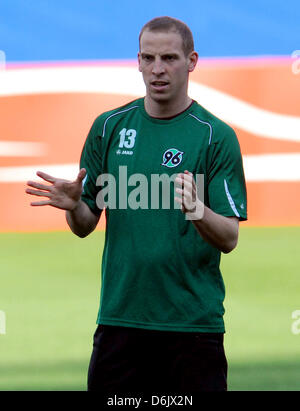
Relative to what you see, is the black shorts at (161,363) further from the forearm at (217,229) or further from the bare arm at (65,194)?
the bare arm at (65,194)

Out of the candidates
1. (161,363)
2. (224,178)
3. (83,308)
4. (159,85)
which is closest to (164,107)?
(159,85)

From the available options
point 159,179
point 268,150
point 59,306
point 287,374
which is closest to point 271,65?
point 268,150

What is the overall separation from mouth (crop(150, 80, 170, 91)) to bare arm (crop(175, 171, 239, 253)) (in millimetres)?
427

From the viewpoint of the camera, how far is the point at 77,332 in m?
7.17

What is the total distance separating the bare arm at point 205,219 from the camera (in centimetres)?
292

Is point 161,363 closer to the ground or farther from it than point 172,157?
closer to the ground

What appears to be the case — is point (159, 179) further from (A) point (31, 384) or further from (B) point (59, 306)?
(B) point (59, 306)

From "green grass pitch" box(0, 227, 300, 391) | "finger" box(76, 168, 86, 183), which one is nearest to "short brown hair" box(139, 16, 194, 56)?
"finger" box(76, 168, 86, 183)

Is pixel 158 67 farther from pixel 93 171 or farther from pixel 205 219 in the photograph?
pixel 205 219

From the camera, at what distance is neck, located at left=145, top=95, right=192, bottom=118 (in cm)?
326

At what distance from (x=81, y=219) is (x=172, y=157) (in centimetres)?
41

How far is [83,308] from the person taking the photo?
8125 mm

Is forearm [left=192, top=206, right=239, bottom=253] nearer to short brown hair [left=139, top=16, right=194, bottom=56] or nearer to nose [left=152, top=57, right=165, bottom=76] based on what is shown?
nose [left=152, top=57, right=165, bottom=76]
